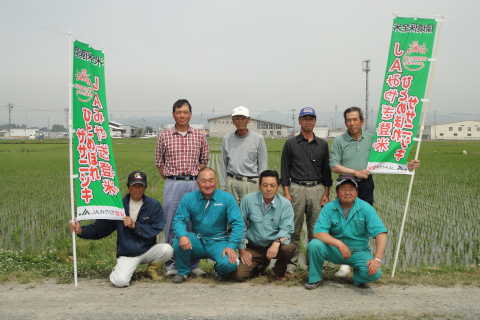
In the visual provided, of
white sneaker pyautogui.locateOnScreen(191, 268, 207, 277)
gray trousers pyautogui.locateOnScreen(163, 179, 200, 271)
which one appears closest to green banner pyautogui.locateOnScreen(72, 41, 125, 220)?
gray trousers pyautogui.locateOnScreen(163, 179, 200, 271)

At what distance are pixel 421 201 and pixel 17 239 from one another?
971cm

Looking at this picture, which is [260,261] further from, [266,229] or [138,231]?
[138,231]

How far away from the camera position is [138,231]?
4344 millimetres

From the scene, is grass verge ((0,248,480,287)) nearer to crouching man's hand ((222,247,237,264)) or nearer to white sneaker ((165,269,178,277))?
white sneaker ((165,269,178,277))

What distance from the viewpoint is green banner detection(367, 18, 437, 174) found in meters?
4.62

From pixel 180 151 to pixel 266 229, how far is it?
4.72 ft

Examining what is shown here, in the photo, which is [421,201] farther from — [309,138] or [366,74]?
[366,74]

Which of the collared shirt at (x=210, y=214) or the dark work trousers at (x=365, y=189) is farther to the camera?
the dark work trousers at (x=365, y=189)

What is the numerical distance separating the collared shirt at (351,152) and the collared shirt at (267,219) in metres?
0.87

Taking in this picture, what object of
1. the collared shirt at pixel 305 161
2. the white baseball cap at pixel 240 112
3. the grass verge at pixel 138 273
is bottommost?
A: the grass verge at pixel 138 273

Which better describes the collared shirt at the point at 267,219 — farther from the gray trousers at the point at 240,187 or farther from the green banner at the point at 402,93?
the green banner at the point at 402,93

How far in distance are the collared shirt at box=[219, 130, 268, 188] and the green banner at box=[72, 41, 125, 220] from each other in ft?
4.77

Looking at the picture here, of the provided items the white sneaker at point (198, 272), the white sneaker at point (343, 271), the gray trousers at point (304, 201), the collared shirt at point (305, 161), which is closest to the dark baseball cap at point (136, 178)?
the white sneaker at point (198, 272)

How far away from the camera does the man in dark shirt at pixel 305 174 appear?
4754mm
